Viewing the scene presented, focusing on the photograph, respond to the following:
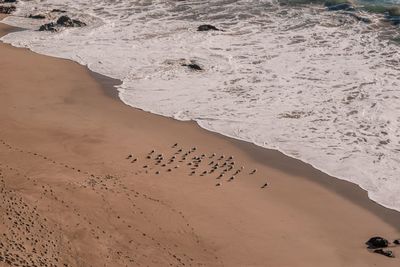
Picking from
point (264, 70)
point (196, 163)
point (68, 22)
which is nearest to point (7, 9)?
point (68, 22)

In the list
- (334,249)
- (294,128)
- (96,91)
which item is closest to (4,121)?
(96,91)

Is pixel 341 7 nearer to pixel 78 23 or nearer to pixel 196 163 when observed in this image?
pixel 78 23

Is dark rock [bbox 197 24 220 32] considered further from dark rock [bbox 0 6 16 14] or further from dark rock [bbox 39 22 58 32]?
dark rock [bbox 0 6 16 14]

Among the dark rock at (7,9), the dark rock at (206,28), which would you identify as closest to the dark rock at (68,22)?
the dark rock at (7,9)

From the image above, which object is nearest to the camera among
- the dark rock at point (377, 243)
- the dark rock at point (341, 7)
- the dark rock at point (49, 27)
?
the dark rock at point (377, 243)

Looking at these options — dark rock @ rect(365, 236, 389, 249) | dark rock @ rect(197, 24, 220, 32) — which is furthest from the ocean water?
dark rock @ rect(365, 236, 389, 249)

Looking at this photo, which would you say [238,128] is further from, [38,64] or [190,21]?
[190,21]

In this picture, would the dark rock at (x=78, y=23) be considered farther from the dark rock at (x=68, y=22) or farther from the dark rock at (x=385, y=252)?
the dark rock at (x=385, y=252)
